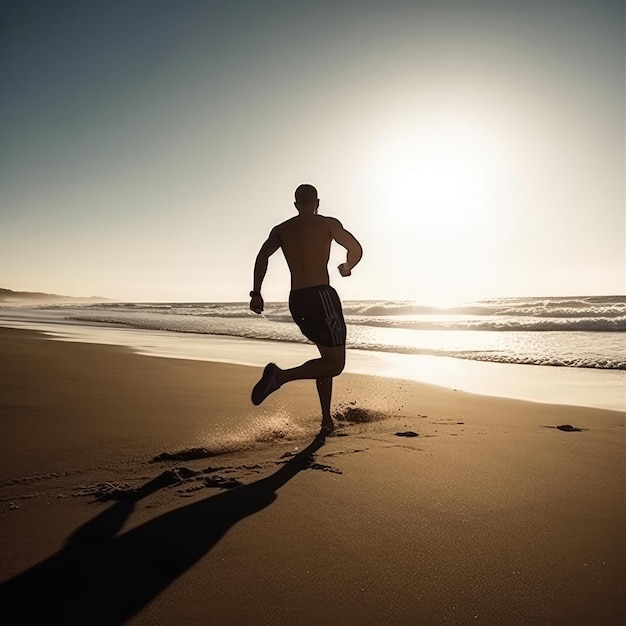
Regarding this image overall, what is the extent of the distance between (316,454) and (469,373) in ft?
17.9

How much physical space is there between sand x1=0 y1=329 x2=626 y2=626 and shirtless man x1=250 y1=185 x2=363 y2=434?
0.64m

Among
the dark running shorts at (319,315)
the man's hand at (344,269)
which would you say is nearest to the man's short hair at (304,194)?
the man's hand at (344,269)

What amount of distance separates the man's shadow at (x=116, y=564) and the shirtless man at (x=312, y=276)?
→ 1.39 meters

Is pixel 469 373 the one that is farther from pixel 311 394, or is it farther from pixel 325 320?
pixel 325 320

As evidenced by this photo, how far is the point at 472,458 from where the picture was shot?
309 cm

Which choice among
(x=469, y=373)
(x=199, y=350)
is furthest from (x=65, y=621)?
(x=199, y=350)

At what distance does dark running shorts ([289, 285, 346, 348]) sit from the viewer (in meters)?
3.55

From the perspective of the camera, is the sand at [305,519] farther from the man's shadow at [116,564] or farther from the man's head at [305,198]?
the man's head at [305,198]

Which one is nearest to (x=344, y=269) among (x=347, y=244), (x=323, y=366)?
(x=347, y=244)

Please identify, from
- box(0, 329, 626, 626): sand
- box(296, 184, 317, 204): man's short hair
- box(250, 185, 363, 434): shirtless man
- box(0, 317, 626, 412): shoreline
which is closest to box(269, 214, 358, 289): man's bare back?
box(250, 185, 363, 434): shirtless man

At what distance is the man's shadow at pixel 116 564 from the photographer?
144 centimetres

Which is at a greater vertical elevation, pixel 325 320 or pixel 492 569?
pixel 325 320

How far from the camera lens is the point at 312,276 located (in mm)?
3609

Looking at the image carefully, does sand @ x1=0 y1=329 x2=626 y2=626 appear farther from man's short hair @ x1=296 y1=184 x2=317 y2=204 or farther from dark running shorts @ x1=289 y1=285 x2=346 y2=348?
man's short hair @ x1=296 y1=184 x2=317 y2=204
